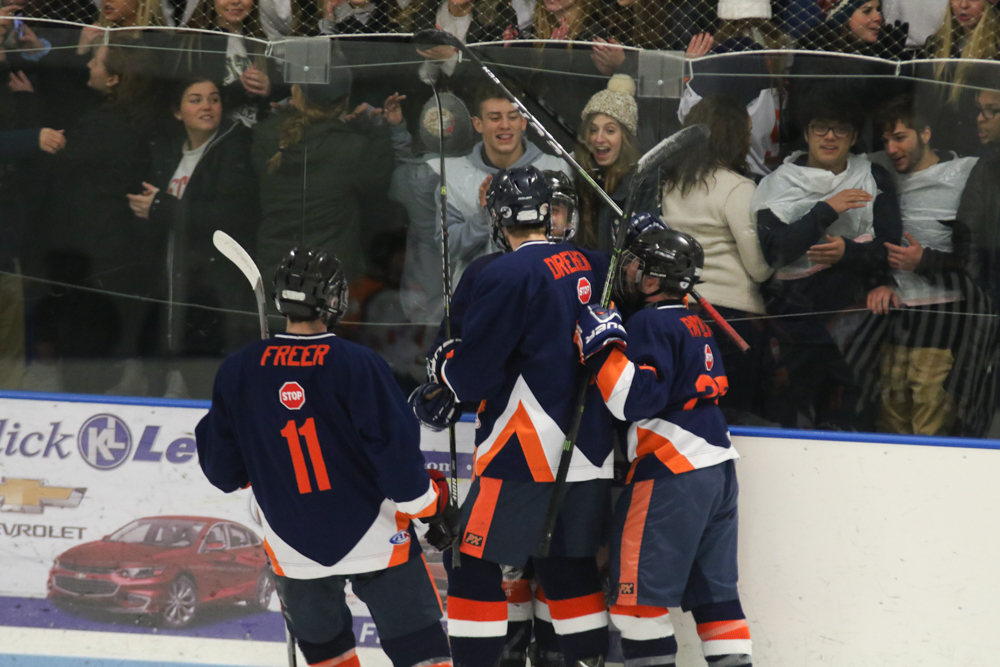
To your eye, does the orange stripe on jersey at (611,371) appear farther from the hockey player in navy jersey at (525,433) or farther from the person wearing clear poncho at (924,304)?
the person wearing clear poncho at (924,304)

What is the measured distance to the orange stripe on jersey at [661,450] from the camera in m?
2.19

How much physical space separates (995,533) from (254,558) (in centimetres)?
192

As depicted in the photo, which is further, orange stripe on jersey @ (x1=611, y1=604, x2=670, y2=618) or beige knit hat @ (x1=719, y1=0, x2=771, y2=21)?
beige knit hat @ (x1=719, y1=0, x2=771, y2=21)

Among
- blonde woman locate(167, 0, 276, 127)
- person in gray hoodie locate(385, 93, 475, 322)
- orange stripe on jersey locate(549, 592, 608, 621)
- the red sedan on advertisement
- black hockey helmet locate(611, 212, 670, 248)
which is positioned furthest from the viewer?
blonde woman locate(167, 0, 276, 127)

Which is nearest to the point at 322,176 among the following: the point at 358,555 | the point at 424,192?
the point at 424,192

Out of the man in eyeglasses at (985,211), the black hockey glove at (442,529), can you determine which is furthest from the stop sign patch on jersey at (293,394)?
the man in eyeglasses at (985,211)

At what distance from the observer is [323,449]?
2057 mm

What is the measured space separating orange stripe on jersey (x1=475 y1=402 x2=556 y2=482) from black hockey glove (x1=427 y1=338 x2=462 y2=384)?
8.3 inches

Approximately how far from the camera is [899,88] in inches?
117

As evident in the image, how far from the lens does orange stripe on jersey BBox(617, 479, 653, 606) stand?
217 cm

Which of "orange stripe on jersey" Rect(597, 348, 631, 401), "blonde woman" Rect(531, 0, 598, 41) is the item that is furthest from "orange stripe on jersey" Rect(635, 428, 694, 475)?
"blonde woman" Rect(531, 0, 598, 41)

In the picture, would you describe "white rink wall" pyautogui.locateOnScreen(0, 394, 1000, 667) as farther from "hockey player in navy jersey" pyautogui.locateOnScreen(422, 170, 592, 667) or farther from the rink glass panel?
the rink glass panel

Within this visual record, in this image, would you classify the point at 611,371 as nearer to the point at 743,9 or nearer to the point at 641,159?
the point at 641,159

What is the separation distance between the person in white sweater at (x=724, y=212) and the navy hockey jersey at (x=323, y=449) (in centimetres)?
132
